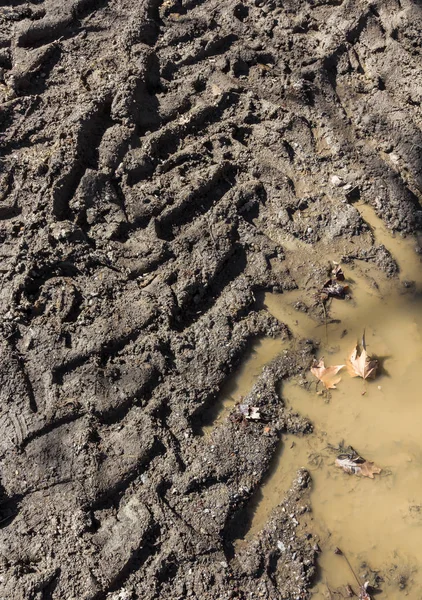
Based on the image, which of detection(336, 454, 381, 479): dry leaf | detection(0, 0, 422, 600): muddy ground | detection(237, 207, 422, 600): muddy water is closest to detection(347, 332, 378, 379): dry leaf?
detection(237, 207, 422, 600): muddy water

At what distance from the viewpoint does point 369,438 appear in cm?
266

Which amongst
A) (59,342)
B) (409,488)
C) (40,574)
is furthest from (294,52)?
(40,574)

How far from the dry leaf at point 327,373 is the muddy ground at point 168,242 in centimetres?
7

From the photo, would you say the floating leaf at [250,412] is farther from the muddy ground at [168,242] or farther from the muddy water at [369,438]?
the muddy water at [369,438]

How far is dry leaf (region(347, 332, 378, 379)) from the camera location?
9.14 feet

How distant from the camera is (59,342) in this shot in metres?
2.73

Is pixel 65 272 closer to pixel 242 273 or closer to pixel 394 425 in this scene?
pixel 242 273

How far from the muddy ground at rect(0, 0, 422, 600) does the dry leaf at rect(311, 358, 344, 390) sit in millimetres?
70

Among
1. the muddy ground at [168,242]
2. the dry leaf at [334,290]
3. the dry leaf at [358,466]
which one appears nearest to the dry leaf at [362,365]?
the muddy ground at [168,242]

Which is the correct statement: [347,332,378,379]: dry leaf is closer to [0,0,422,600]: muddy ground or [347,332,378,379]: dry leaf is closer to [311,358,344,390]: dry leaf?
[311,358,344,390]: dry leaf

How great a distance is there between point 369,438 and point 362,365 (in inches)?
16.9

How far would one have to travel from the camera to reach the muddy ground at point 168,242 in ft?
7.79

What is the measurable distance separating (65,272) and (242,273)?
115 cm

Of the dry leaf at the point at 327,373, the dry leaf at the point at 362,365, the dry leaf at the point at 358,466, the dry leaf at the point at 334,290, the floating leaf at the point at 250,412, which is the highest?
the dry leaf at the point at 334,290
